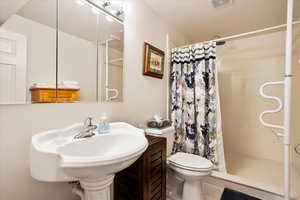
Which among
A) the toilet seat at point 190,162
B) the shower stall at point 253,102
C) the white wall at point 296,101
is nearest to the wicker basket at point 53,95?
the toilet seat at point 190,162

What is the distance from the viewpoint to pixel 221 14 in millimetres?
1788

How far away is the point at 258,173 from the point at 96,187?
1942 millimetres

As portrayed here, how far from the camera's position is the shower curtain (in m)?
1.70

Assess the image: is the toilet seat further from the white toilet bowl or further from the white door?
the white door

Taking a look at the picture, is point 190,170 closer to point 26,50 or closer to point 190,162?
point 190,162

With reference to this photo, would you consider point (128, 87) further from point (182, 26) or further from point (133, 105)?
point (182, 26)

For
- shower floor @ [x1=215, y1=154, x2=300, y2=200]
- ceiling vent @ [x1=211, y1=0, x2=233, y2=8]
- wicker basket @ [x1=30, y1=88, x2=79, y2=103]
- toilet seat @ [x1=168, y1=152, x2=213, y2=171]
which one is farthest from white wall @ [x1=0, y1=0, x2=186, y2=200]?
shower floor @ [x1=215, y1=154, x2=300, y2=200]

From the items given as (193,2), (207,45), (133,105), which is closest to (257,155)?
(207,45)

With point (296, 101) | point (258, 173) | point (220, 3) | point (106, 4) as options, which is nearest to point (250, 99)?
point (296, 101)

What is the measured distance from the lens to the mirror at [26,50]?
29.5 inches

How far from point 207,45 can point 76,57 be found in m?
1.39

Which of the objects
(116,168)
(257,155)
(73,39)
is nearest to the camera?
(116,168)

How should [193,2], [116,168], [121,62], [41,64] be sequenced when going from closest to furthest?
[116,168]
[41,64]
[121,62]
[193,2]

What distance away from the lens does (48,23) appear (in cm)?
90
